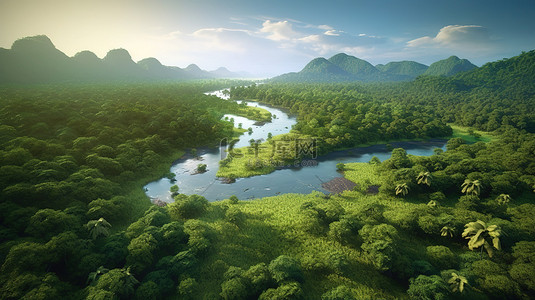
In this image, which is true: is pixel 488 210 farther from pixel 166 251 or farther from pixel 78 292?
pixel 78 292

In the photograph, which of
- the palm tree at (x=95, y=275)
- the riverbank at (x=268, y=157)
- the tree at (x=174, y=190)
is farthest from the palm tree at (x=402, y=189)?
the palm tree at (x=95, y=275)

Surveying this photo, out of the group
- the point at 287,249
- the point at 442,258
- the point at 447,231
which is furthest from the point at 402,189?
the point at 287,249

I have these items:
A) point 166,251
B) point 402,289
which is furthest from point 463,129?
point 166,251

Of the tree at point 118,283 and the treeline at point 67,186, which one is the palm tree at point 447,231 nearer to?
the treeline at point 67,186

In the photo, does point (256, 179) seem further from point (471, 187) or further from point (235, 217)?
point (471, 187)

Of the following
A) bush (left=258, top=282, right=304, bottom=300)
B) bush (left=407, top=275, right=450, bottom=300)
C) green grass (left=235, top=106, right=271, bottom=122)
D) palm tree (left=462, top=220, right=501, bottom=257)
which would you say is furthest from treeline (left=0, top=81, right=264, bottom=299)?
green grass (left=235, top=106, right=271, bottom=122)

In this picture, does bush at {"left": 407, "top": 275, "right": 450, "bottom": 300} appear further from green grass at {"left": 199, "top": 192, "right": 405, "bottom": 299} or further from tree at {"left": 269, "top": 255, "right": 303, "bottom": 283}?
tree at {"left": 269, "top": 255, "right": 303, "bottom": 283}
